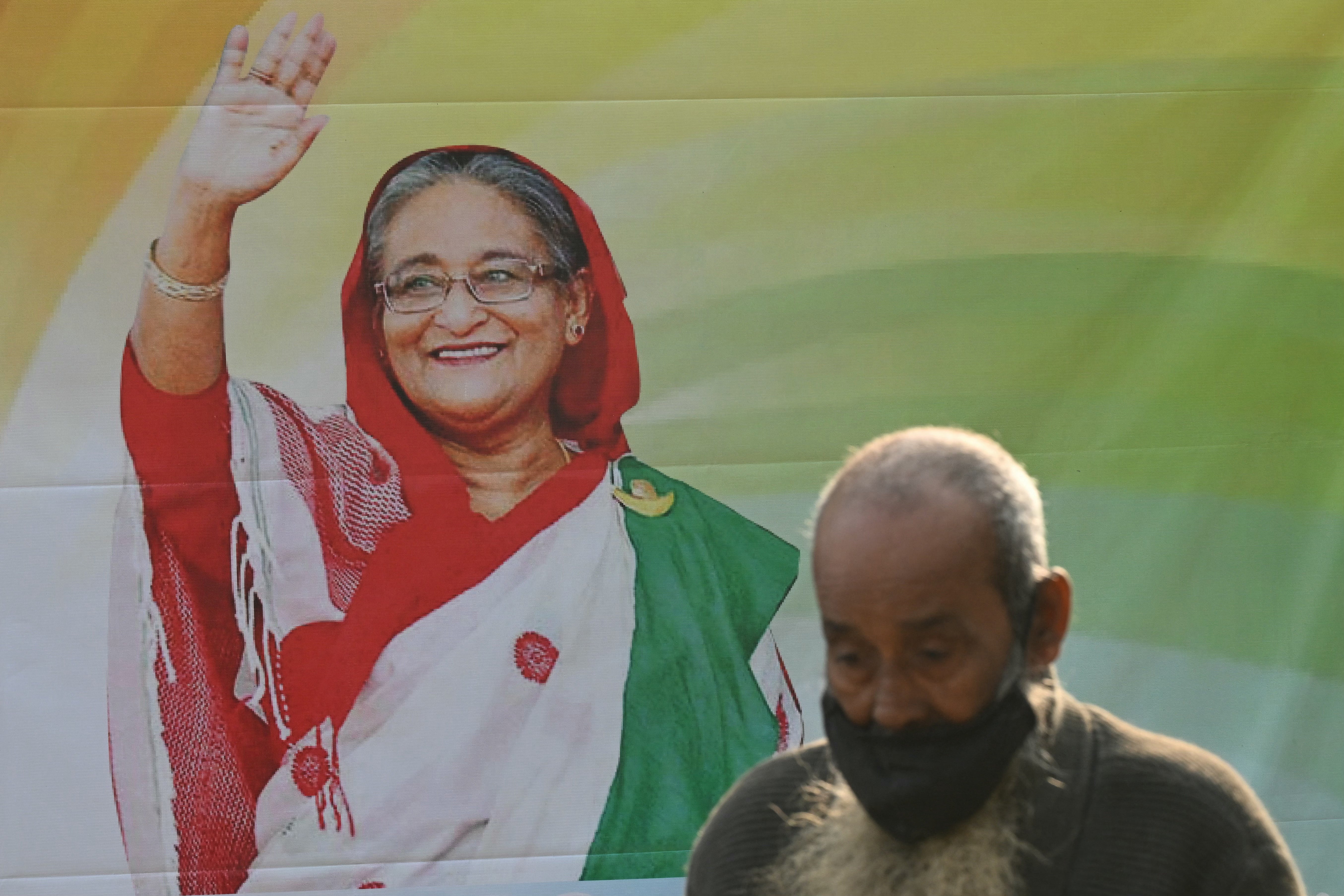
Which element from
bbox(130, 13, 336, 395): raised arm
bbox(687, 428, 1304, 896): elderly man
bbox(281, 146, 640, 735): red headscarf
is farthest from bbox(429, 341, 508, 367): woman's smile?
bbox(687, 428, 1304, 896): elderly man

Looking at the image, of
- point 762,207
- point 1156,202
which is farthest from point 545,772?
point 1156,202

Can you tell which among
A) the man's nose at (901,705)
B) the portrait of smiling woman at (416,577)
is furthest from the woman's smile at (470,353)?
the man's nose at (901,705)

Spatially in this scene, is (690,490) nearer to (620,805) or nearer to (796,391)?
(796,391)

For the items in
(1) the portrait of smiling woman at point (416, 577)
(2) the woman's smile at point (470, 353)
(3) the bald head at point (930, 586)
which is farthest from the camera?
(2) the woman's smile at point (470, 353)

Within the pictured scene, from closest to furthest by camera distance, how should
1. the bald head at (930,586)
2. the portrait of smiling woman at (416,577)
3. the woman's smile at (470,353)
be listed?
the bald head at (930,586), the portrait of smiling woman at (416,577), the woman's smile at (470,353)

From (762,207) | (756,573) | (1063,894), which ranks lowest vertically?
(756,573)

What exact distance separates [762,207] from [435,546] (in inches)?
36.8

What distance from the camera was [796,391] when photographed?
3029 mm

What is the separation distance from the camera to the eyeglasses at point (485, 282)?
9.97ft

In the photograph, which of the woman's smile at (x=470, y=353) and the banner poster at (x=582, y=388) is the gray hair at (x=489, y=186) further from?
the woman's smile at (x=470, y=353)

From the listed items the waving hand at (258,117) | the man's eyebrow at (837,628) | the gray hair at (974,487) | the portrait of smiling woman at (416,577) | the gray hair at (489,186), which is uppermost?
the waving hand at (258,117)

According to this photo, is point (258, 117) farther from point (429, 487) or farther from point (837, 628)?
point (837, 628)

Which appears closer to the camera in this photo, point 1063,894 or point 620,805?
point 1063,894

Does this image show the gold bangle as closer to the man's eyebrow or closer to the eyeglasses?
the eyeglasses
